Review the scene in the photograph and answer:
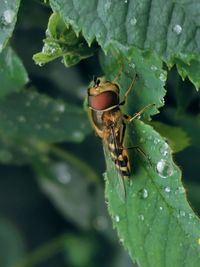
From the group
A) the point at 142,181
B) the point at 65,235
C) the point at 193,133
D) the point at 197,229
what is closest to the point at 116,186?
the point at 142,181

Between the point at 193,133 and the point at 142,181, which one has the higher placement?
the point at 142,181

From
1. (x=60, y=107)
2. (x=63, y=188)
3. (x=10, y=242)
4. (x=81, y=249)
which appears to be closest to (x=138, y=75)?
(x=60, y=107)

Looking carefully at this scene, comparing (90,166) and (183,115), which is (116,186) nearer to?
(183,115)

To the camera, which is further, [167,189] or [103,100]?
[103,100]

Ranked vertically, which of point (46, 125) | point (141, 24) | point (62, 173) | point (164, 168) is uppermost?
point (141, 24)

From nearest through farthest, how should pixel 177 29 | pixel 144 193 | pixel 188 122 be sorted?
pixel 177 29 → pixel 144 193 → pixel 188 122

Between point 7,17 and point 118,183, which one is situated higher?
point 7,17

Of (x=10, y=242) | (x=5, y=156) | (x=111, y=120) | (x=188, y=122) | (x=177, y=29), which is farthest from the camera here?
(x=10, y=242)

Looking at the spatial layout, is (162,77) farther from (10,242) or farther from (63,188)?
(10,242)
